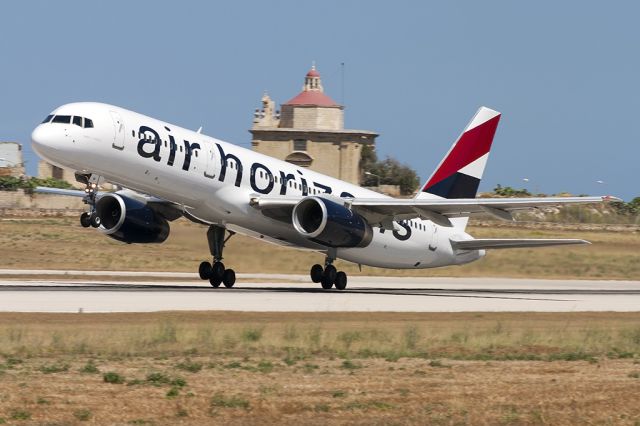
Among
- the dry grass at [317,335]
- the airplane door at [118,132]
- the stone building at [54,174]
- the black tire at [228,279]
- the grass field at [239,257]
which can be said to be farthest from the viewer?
the stone building at [54,174]

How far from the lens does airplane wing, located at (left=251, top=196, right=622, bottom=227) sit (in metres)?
37.7

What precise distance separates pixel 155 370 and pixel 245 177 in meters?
19.6

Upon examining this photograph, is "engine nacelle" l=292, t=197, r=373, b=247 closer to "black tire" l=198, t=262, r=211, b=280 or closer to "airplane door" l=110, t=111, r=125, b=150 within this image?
"black tire" l=198, t=262, r=211, b=280

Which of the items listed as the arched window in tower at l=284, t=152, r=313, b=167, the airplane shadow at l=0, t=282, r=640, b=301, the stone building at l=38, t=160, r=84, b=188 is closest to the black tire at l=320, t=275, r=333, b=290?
the airplane shadow at l=0, t=282, r=640, b=301

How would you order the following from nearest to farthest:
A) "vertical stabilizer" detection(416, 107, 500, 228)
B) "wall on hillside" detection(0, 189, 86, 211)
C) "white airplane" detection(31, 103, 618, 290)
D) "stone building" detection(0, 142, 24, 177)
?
1. "white airplane" detection(31, 103, 618, 290)
2. "vertical stabilizer" detection(416, 107, 500, 228)
3. "wall on hillside" detection(0, 189, 86, 211)
4. "stone building" detection(0, 142, 24, 177)

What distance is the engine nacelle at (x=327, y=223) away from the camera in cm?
3747

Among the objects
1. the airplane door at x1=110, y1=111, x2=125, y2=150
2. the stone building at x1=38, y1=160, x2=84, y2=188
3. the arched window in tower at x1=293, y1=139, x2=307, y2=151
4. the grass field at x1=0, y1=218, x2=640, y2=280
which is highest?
the arched window in tower at x1=293, y1=139, x2=307, y2=151

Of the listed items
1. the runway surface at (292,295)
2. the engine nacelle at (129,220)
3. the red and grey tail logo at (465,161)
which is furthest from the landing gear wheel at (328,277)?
the red and grey tail logo at (465,161)

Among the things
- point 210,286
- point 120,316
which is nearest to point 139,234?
point 210,286

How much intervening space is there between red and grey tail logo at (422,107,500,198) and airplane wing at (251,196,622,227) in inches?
221

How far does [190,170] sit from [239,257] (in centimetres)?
1210

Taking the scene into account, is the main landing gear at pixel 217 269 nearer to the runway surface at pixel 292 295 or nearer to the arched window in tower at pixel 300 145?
the runway surface at pixel 292 295

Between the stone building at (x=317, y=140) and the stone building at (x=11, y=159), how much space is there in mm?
29323

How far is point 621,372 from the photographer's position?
20.3 metres
